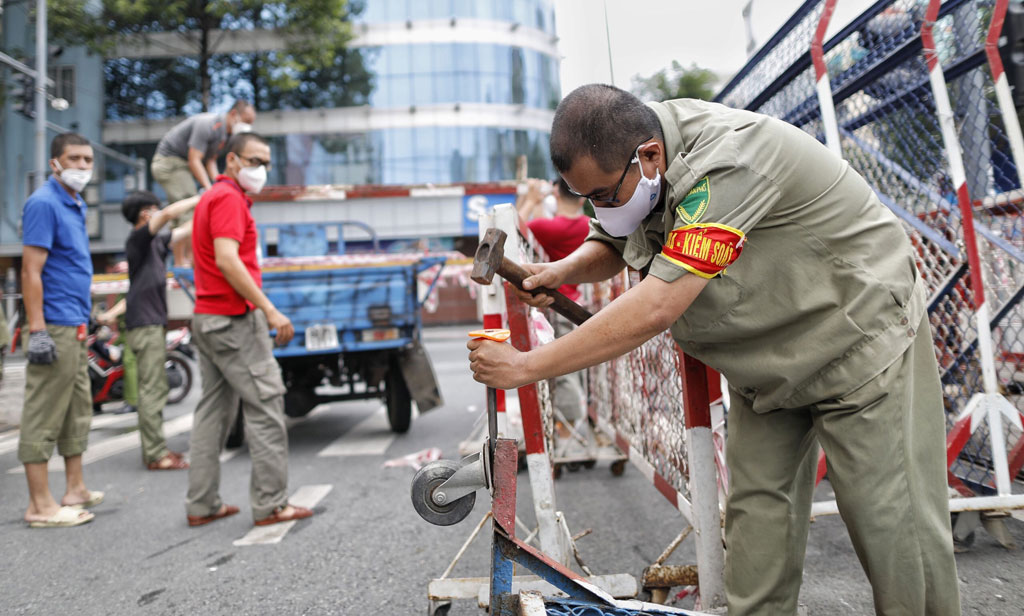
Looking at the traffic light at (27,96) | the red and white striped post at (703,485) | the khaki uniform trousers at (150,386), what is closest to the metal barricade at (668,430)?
the red and white striped post at (703,485)

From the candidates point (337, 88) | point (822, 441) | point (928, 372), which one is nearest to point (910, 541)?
point (822, 441)

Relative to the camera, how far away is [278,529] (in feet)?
11.3

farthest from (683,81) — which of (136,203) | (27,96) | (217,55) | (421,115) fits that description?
(136,203)

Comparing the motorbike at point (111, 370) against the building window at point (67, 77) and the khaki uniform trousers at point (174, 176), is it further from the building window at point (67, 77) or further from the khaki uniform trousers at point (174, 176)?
the building window at point (67, 77)

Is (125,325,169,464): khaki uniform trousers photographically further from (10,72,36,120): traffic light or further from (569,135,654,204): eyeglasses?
(10,72,36,120): traffic light

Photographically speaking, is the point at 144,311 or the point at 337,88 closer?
the point at 144,311

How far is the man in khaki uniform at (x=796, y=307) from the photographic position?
1.55m

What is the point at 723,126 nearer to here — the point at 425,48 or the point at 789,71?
the point at 789,71

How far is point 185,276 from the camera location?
5.12 metres

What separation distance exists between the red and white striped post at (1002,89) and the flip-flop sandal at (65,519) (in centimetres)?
458

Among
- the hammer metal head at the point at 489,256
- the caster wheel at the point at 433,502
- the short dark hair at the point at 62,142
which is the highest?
the short dark hair at the point at 62,142

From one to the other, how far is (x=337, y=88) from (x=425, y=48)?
3.76 metres

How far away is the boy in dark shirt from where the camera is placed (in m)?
4.87

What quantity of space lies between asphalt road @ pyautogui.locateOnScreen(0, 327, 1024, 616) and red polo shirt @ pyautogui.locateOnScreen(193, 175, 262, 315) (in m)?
1.14
